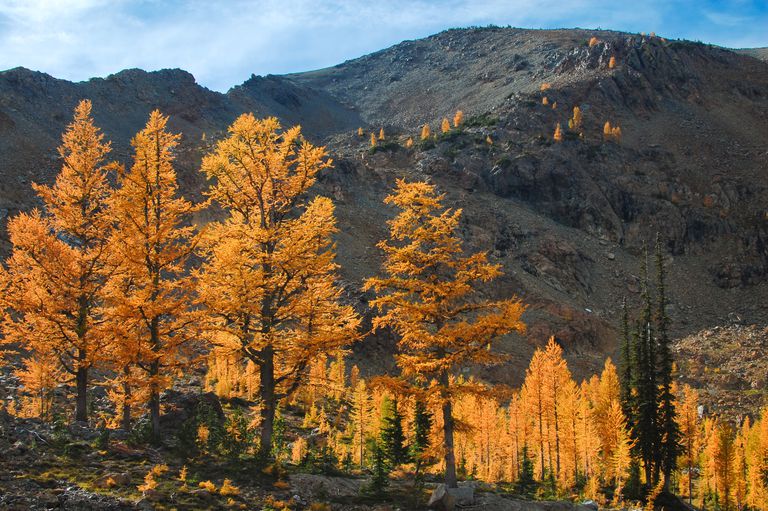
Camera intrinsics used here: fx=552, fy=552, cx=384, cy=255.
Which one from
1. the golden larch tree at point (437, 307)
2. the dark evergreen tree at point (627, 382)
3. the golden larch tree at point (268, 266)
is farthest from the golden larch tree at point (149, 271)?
the dark evergreen tree at point (627, 382)

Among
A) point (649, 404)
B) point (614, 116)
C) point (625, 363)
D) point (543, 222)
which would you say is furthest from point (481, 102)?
point (649, 404)

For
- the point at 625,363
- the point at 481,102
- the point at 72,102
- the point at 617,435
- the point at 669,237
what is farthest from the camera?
the point at 481,102

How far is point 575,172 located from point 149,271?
10817 centimetres

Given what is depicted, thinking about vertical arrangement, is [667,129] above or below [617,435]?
above

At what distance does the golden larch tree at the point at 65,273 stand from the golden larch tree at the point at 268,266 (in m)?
4.69

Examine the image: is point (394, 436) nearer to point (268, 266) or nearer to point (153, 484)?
point (268, 266)

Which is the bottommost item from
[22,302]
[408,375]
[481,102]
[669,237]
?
[408,375]

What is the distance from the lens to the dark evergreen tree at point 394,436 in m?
37.1

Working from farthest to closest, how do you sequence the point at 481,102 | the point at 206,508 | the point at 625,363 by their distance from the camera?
the point at 481,102 → the point at 625,363 → the point at 206,508

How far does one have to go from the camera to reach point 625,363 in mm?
47250

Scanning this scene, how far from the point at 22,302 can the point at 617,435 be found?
34.4 m

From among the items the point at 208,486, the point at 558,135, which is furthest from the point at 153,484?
the point at 558,135

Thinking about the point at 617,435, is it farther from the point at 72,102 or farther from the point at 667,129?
the point at 667,129

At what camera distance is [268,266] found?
61.0ft
